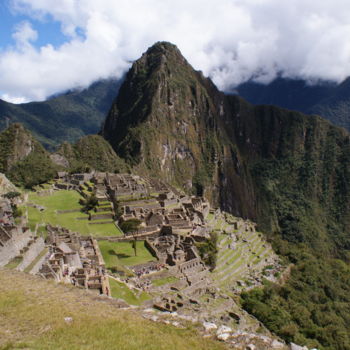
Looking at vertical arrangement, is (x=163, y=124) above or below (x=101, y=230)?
above

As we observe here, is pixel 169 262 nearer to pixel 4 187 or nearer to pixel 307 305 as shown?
pixel 307 305

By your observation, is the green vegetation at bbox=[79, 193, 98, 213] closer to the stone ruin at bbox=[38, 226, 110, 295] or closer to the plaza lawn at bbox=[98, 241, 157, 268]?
the plaza lawn at bbox=[98, 241, 157, 268]

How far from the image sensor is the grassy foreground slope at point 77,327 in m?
10.5

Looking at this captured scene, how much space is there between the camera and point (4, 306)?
42.9 feet

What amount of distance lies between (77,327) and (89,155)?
387 ft

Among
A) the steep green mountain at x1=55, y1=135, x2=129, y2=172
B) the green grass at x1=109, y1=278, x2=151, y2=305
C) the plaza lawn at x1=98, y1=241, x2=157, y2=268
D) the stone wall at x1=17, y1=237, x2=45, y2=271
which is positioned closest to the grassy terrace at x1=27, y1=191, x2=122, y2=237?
the plaza lawn at x1=98, y1=241, x2=157, y2=268

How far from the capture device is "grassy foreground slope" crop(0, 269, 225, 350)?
10531 mm

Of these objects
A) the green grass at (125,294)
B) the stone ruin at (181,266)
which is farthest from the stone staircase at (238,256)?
the green grass at (125,294)

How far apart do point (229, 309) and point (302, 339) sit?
8915 mm

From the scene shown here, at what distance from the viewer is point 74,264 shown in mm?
26859

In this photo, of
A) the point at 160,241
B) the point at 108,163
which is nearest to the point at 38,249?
the point at 160,241

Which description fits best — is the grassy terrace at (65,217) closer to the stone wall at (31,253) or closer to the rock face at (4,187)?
the rock face at (4,187)

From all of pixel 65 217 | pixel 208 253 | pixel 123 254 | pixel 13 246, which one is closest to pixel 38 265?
pixel 13 246

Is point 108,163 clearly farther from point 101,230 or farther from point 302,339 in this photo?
point 302,339
